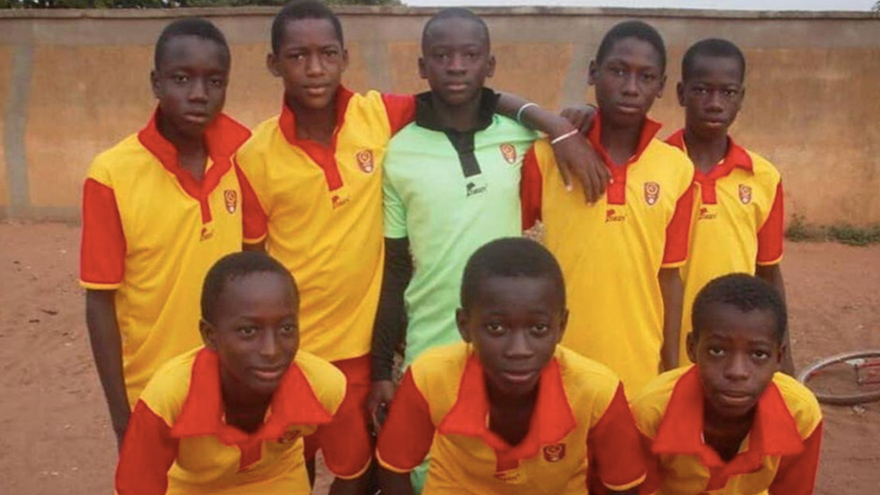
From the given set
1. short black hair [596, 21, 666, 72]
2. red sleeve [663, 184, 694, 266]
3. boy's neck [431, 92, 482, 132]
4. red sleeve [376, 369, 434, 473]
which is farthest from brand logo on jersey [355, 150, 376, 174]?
red sleeve [663, 184, 694, 266]

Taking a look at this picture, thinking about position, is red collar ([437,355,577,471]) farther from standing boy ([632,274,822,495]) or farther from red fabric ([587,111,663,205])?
red fabric ([587,111,663,205])

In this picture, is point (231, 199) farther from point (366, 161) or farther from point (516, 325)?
point (516, 325)

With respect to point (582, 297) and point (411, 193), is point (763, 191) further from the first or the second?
point (411, 193)

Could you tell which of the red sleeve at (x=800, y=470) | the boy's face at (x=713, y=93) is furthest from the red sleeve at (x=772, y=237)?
the red sleeve at (x=800, y=470)

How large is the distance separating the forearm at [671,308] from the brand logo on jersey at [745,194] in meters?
0.36

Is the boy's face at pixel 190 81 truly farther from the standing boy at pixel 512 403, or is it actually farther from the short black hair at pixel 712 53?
the short black hair at pixel 712 53

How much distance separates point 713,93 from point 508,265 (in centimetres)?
110

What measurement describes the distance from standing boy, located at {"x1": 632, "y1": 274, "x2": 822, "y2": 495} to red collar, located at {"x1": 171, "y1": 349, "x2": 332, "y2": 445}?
2.97 ft

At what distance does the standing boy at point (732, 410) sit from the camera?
2.70m

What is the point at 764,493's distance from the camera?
294 centimetres

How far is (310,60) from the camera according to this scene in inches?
120

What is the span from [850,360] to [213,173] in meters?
4.62

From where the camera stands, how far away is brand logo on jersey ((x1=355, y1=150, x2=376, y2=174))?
10.3 ft

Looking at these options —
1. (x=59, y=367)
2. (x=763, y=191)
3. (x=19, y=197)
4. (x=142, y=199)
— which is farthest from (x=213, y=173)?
(x=19, y=197)
